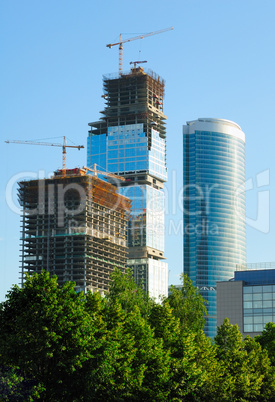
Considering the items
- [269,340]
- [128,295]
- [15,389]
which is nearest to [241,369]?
[128,295]

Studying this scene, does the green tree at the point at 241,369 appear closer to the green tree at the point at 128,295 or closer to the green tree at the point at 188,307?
the green tree at the point at 188,307

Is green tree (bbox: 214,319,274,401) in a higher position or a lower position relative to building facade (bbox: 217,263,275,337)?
lower

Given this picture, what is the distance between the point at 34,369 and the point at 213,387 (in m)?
31.1

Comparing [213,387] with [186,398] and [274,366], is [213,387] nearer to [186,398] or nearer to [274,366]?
[186,398]

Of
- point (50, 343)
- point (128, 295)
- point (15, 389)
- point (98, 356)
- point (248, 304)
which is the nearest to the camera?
point (15, 389)

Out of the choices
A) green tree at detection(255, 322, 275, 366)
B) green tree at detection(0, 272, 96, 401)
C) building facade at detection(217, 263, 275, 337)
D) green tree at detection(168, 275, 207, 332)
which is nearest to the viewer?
green tree at detection(0, 272, 96, 401)

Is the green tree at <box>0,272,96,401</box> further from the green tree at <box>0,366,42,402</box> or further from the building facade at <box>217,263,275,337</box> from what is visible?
the building facade at <box>217,263,275,337</box>

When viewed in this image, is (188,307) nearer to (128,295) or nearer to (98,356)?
(128,295)

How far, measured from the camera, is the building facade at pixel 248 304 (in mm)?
186625

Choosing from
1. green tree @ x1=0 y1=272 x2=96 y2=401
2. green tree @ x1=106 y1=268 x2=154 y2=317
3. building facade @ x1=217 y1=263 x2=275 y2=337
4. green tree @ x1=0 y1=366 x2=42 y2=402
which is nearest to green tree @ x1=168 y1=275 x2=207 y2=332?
green tree @ x1=106 y1=268 x2=154 y2=317

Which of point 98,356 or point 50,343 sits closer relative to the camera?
point 50,343

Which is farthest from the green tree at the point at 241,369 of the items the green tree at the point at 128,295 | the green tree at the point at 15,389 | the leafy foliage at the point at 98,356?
the green tree at the point at 15,389

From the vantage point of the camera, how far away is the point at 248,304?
188 meters

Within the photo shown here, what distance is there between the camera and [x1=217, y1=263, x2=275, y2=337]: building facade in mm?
186625
